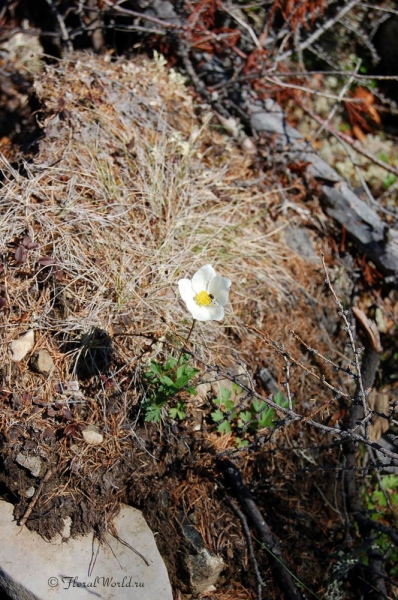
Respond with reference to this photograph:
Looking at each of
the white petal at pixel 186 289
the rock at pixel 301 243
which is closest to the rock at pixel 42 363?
the white petal at pixel 186 289

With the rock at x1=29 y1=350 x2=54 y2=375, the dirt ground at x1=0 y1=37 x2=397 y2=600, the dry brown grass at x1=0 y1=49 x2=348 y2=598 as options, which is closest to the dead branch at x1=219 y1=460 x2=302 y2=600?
the dirt ground at x1=0 y1=37 x2=397 y2=600

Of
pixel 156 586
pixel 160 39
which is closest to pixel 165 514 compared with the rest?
pixel 156 586

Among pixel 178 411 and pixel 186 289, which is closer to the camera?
pixel 186 289

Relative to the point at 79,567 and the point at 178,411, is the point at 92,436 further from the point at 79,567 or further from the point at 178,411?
the point at 79,567

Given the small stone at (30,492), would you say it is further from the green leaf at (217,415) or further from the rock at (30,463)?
the green leaf at (217,415)

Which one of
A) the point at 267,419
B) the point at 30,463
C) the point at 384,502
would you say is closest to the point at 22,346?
the point at 30,463

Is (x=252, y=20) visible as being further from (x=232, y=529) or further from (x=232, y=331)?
(x=232, y=529)

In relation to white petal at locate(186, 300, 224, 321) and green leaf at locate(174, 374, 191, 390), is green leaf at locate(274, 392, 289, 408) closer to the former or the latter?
green leaf at locate(174, 374, 191, 390)
